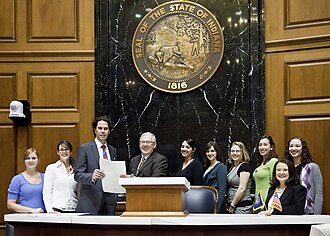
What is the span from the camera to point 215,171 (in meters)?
6.51

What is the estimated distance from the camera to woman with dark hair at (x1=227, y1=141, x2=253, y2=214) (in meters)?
6.30

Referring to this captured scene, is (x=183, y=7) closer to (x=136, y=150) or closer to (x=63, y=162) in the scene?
(x=136, y=150)

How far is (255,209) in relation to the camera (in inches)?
185

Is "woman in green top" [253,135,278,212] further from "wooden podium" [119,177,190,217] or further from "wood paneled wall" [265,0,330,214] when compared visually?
"wooden podium" [119,177,190,217]

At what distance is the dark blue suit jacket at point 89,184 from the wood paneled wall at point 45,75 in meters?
2.10

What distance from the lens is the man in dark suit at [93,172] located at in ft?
17.8

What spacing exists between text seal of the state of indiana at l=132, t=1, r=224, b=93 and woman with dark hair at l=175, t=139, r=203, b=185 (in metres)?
0.90

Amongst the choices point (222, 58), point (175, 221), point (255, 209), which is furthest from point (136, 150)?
point (175, 221)

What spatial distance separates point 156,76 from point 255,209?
3203 millimetres

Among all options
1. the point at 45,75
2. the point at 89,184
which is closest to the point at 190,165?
the point at 89,184

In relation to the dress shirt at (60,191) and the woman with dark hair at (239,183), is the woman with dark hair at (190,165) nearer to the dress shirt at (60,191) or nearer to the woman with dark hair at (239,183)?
the woman with dark hair at (239,183)

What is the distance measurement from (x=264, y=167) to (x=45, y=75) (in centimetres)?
302

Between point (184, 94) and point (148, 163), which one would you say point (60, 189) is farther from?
point (184, 94)

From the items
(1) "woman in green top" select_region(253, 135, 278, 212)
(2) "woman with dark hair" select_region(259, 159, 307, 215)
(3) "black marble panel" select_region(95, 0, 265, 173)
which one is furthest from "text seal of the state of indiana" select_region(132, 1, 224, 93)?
(2) "woman with dark hair" select_region(259, 159, 307, 215)
